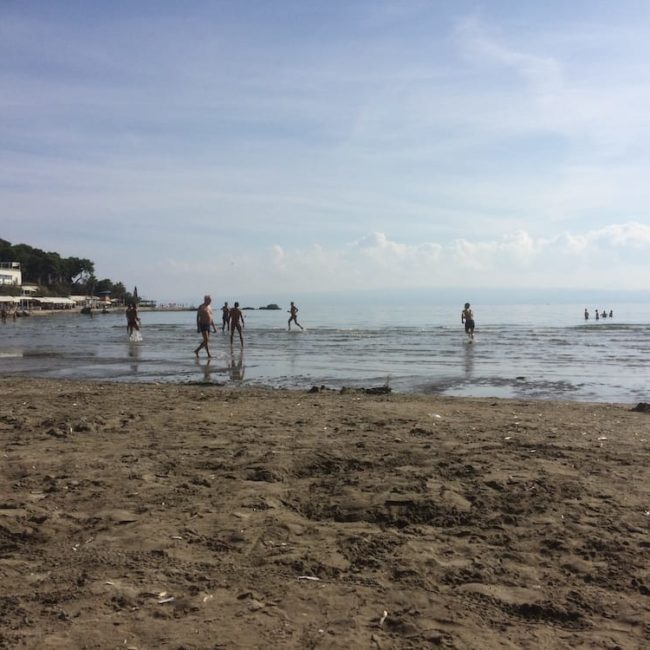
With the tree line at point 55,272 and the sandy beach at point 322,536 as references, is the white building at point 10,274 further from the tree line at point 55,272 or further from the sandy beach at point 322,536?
the sandy beach at point 322,536

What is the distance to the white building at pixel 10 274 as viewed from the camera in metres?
108

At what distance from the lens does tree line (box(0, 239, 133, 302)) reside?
127m

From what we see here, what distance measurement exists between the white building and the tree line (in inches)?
216

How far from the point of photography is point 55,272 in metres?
134

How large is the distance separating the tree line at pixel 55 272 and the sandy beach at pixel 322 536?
4827 inches

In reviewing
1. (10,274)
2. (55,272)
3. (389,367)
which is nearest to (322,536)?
(389,367)

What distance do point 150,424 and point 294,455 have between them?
260 cm

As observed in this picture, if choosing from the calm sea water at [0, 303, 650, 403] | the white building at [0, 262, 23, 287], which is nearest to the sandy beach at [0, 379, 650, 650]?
the calm sea water at [0, 303, 650, 403]

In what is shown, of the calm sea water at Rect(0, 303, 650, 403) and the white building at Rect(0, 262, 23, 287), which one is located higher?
the white building at Rect(0, 262, 23, 287)

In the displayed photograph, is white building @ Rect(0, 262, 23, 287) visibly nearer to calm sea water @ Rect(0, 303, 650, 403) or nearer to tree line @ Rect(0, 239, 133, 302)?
tree line @ Rect(0, 239, 133, 302)

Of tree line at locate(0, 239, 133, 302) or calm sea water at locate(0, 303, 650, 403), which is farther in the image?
tree line at locate(0, 239, 133, 302)

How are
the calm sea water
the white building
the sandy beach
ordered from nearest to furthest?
the sandy beach
the calm sea water
the white building

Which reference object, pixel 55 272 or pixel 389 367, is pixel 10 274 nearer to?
pixel 55 272

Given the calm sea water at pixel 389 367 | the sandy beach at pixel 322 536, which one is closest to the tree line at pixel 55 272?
the calm sea water at pixel 389 367
